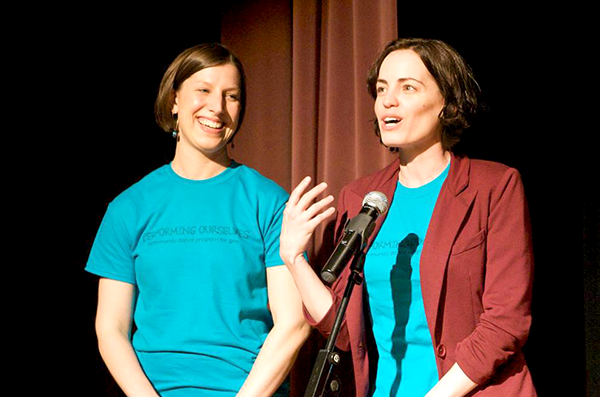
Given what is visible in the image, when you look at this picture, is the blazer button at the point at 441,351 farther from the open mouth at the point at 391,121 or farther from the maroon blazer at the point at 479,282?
the open mouth at the point at 391,121

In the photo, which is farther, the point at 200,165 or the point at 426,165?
the point at 200,165

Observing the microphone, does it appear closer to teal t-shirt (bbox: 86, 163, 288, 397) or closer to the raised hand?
the raised hand

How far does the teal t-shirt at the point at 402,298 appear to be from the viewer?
2133 mm

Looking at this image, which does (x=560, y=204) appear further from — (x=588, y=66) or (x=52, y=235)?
(x=52, y=235)

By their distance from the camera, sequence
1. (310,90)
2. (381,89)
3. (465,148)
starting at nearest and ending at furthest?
(381,89)
(310,90)
(465,148)

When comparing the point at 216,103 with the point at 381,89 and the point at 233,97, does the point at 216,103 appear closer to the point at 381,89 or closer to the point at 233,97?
the point at 233,97

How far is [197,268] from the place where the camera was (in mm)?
2334

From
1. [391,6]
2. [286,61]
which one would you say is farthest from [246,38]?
[391,6]

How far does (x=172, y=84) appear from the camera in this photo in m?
2.53

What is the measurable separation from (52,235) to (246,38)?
3.73 ft

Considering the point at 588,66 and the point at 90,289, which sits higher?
the point at 588,66

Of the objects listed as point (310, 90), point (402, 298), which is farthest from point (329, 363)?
point (310, 90)

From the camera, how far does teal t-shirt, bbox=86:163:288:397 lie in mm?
→ 2281

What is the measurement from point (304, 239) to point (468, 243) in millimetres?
431
